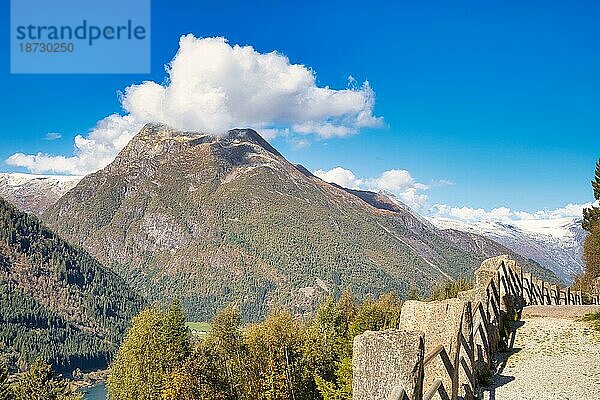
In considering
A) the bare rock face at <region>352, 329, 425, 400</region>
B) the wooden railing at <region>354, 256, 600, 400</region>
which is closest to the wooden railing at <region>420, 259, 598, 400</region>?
the wooden railing at <region>354, 256, 600, 400</region>

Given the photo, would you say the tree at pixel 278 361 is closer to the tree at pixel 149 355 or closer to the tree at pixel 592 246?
the tree at pixel 149 355

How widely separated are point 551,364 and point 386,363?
12757 millimetres

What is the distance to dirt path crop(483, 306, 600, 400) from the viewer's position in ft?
44.9

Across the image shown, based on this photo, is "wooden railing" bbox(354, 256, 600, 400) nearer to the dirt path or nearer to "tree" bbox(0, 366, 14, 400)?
the dirt path

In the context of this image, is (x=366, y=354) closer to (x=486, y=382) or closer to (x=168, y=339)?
(x=486, y=382)

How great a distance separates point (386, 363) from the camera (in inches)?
234

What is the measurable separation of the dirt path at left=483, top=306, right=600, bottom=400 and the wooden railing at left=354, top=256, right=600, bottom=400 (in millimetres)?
610

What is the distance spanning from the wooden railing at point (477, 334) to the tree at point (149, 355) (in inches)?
1195

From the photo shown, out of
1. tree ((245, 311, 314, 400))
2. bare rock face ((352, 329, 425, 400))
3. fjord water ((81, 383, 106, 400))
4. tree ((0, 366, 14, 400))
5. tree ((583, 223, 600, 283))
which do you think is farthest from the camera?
fjord water ((81, 383, 106, 400))

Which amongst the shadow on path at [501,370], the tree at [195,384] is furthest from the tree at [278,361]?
the shadow on path at [501,370]

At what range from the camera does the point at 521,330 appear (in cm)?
2194

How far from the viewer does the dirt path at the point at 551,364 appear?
44.9 ft

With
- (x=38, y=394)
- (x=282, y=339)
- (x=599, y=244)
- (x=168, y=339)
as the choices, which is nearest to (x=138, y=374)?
A: (x=168, y=339)

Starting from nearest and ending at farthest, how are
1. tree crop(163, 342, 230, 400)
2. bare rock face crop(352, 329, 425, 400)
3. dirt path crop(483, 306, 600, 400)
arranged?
bare rock face crop(352, 329, 425, 400) → dirt path crop(483, 306, 600, 400) → tree crop(163, 342, 230, 400)
